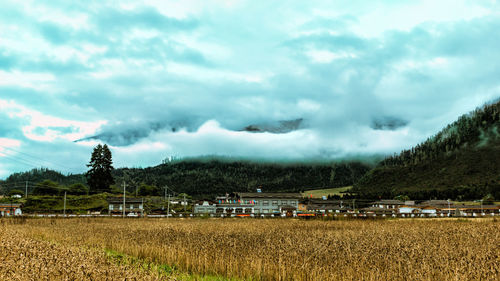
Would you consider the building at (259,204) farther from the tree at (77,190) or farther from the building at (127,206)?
the tree at (77,190)

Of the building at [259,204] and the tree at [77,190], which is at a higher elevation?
the tree at [77,190]

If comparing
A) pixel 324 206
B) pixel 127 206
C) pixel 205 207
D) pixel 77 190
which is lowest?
pixel 324 206

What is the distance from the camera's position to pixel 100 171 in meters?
153

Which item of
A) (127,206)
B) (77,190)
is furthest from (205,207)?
(77,190)

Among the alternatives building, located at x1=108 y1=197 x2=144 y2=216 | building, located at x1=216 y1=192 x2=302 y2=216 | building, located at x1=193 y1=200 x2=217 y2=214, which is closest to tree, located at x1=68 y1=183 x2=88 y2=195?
building, located at x1=108 y1=197 x2=144 y2=216

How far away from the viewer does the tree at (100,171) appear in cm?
15149

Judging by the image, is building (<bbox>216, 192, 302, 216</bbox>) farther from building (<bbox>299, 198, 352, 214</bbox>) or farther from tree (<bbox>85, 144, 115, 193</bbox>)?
tree (<bbox>85, 144, 115, 193</bbox>)

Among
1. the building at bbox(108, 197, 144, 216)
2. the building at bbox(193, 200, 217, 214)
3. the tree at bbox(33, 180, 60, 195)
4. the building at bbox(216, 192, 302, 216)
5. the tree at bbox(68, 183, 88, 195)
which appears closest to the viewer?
the building at bbox(108, 197, 144, 216)

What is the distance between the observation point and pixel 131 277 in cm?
838

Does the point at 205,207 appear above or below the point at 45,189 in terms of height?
below

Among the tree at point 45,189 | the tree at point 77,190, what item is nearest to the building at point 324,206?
the tree at point 77,190

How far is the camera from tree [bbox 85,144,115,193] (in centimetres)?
15149

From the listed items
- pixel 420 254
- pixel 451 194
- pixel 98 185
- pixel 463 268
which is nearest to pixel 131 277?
pixel 463 268

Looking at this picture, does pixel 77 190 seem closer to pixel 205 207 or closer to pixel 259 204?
pixel 205 207
